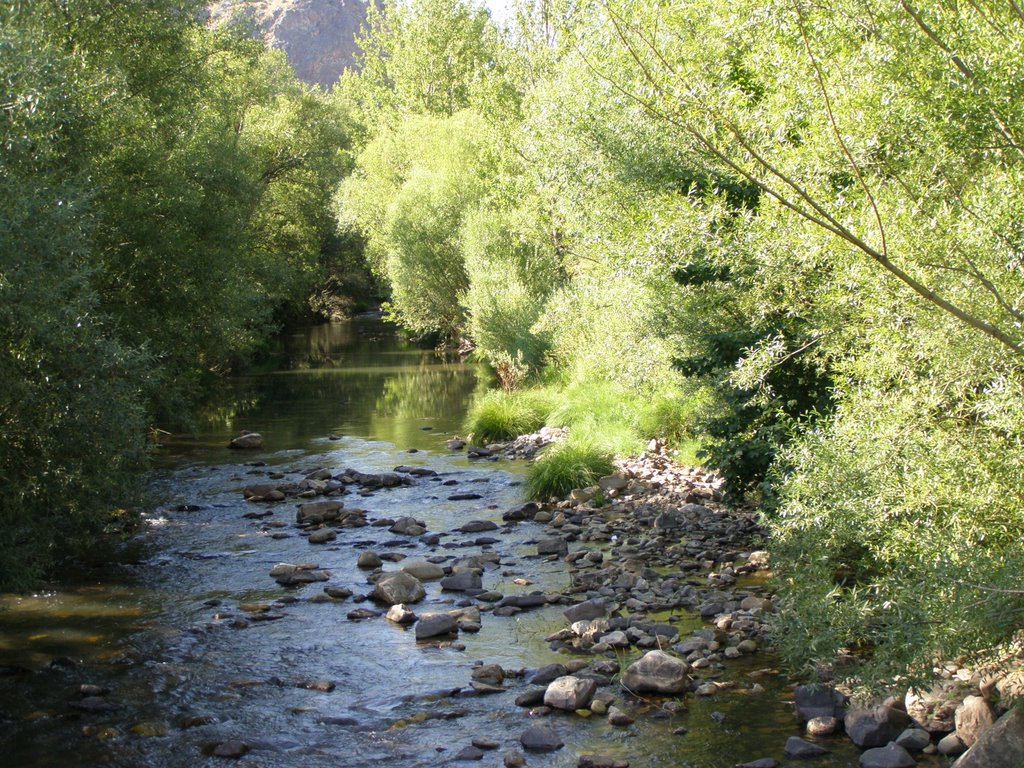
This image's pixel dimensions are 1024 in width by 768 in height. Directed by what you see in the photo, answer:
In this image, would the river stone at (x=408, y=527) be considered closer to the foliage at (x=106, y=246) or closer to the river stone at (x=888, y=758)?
the foliage at (x=106, y=246)

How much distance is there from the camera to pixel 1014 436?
24.0ft

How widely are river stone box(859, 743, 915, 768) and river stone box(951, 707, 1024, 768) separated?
37 cm

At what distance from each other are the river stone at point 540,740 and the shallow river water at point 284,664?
0.11m

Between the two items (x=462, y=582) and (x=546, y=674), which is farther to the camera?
(x=462, y=582)

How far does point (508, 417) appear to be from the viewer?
2322cm

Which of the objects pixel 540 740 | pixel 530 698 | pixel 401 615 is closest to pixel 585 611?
pixel 401 615

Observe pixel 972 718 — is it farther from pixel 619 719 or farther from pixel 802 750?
pixel 619 719

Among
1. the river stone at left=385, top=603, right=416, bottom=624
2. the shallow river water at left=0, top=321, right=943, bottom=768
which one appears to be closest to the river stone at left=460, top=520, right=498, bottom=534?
the shallow river water at left=0, top=321, right=943, bottom=768

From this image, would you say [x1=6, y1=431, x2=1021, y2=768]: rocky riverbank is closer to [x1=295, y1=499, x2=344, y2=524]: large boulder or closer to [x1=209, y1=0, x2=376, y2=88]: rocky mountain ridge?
[x1=295, y1=499, x2=344, y2=524]: large boulder

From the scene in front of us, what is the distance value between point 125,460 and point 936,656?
9.55 m

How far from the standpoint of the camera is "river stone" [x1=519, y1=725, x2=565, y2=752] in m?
7.75

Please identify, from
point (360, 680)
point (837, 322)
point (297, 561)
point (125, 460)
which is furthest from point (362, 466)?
point (837, 322)

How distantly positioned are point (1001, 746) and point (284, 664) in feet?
21.7

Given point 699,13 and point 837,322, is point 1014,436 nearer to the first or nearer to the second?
point 837,322
